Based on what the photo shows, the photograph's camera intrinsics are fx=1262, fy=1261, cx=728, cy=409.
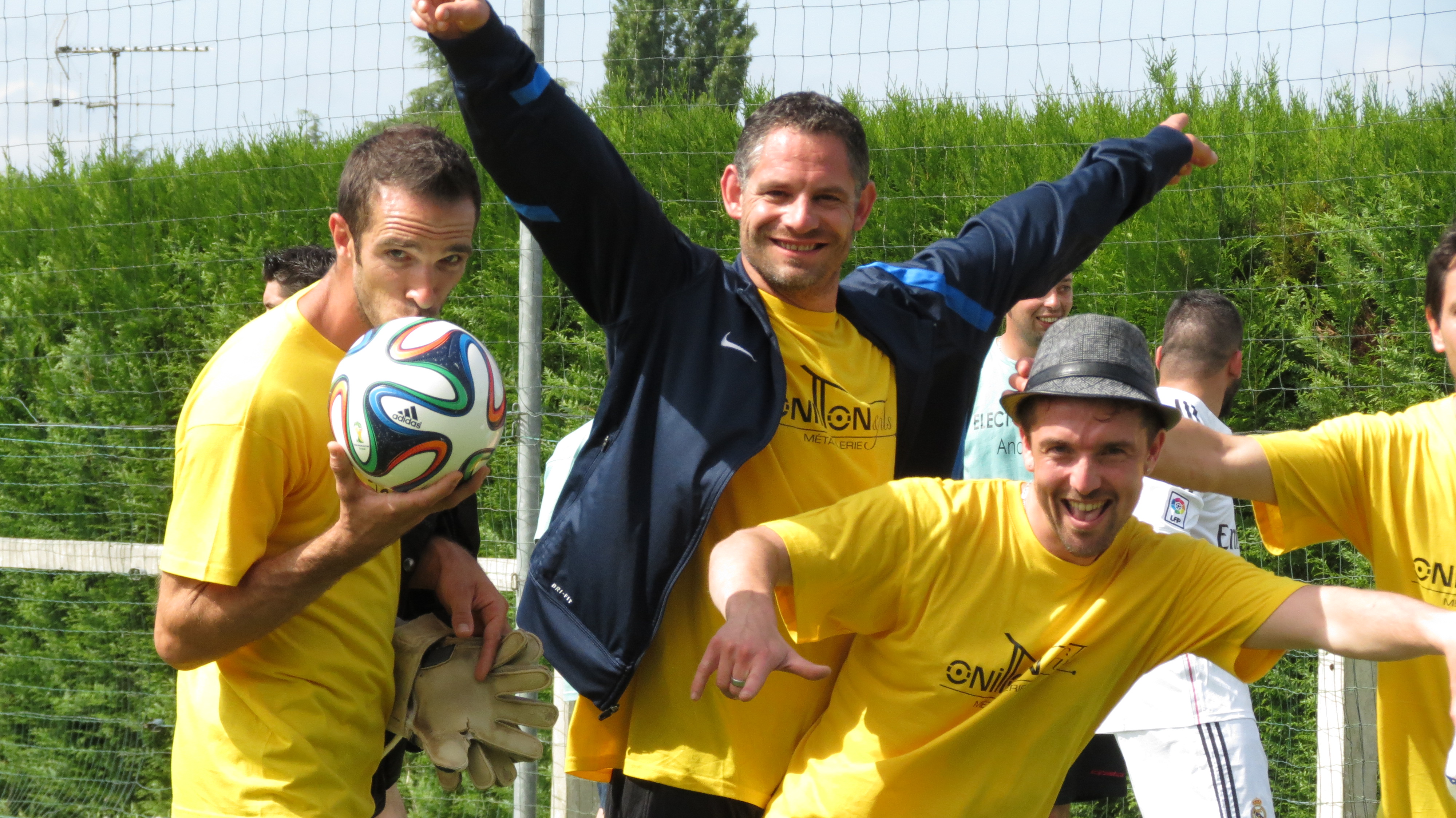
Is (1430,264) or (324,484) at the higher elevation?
(1430,264)

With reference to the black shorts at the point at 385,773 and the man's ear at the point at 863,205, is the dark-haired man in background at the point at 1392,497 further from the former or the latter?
the black shorts at the point at 385,773

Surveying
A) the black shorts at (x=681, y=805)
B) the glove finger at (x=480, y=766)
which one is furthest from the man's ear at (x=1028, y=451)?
the glove finger at (x=480, y=766)

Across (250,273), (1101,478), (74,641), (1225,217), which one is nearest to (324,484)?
(1101,478)

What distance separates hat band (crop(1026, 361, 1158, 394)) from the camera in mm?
2498

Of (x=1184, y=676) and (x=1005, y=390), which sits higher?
(x=1005, y=390)

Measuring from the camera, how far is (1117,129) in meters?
5.32

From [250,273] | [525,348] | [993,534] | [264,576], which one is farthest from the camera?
[250,273]

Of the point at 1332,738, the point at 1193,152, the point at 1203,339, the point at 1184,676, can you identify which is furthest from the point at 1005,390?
the point at 1332,738

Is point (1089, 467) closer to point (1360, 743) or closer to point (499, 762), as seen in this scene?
point (499, 762)

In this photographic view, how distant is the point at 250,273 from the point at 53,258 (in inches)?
53.8

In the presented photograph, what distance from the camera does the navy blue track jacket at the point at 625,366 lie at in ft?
8.14

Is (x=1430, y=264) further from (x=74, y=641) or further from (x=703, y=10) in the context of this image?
(x=74, y=641)

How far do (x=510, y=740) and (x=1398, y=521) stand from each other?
2.03 meters

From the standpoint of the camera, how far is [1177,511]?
166 inches
